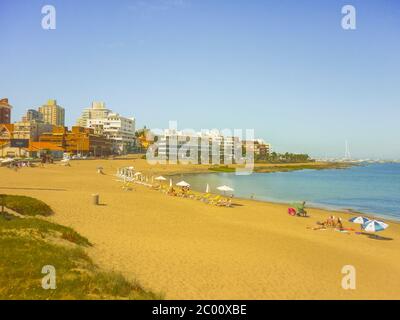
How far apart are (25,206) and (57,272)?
10.1 metres

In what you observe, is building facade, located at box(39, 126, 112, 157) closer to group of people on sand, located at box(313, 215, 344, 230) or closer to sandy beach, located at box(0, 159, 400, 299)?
sandy beach, located at box(0, 159, 400, 299)

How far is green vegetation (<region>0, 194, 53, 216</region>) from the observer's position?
1681cm

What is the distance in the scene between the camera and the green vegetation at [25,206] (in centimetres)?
1681

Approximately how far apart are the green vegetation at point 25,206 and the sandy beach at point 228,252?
861 millimetres

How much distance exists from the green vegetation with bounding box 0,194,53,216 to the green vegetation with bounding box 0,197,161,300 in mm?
4774

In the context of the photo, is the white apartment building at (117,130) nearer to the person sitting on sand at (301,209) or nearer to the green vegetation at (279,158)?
the green vegetation at (279,158)

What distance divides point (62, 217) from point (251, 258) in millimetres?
10095

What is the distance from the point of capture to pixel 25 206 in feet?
56.2

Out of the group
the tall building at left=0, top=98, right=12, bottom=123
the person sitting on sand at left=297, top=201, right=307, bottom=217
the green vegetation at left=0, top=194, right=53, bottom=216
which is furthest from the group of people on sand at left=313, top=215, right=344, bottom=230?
the tall building at left=0, top=98, right=12, bottom=123

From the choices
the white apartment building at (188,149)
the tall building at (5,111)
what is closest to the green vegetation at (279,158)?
the white apartment building at (188,149)

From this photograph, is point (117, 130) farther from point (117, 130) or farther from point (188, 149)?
point (188, 149)

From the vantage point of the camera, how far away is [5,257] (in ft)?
29.8
